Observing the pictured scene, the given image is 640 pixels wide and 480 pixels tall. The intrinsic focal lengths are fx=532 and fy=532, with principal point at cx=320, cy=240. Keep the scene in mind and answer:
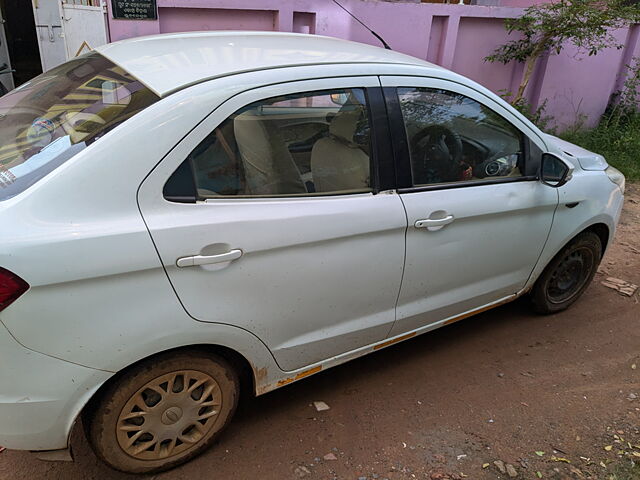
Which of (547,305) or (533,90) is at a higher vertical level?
(533,90)

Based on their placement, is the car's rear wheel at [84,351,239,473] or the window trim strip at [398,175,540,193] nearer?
the car's rear wheel at [84,351,239,473]

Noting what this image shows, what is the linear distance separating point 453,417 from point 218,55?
2141mm

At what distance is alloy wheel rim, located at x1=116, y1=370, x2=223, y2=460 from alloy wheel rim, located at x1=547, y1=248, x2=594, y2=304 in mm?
2449

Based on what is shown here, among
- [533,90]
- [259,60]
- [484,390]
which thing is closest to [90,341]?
[259,60]

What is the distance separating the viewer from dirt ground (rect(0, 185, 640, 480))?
2455mm

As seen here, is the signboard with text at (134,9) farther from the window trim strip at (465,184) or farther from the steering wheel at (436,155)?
the window trim strip at (465,184)

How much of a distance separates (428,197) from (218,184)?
1.06 m

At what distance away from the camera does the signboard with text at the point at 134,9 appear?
15.7 feet

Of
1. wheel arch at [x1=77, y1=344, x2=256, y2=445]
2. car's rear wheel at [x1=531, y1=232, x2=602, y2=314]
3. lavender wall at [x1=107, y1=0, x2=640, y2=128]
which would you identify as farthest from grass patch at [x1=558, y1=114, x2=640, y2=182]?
wheel arch at [x1=77, y1=344, x2=256, y2=445]

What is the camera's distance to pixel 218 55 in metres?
2.36

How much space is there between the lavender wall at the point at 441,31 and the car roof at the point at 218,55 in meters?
2.63

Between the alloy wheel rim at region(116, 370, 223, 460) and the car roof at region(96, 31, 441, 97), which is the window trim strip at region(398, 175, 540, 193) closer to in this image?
the car roof at region(96, 31, 441, 97)

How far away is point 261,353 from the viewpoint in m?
2.34

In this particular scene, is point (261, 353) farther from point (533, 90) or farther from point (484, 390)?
point (533, 90)
